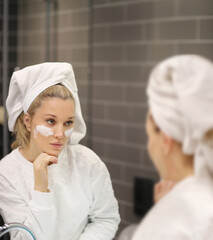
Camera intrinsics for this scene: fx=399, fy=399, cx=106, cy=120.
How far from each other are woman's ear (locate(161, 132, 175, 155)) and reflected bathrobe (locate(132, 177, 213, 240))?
0.07m

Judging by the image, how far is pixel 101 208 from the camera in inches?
44.3

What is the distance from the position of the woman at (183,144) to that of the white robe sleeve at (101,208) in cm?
26

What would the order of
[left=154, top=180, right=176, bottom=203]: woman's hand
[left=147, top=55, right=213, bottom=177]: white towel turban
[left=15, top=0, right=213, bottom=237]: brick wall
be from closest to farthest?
[left=147, top=55, right=213, bottom=177]: white towel turban → [left=154, top=180, right=176, bottom=203]: woman's hand → [left=15, top=0, right=213, bottom=237]: brick wall

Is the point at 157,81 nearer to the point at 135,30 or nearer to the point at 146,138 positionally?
the point at 146,138

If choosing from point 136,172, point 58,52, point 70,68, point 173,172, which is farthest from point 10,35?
point 173,172

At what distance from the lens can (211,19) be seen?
1.08 meters

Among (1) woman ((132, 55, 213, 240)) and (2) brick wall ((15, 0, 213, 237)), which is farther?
(2) brick wall ((15, 0, 213, 237))

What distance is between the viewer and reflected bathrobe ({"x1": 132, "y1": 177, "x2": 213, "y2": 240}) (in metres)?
0.78

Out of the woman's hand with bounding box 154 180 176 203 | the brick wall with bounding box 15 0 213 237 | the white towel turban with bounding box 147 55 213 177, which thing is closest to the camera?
the white towel turban with bounding box 147 55 213 177

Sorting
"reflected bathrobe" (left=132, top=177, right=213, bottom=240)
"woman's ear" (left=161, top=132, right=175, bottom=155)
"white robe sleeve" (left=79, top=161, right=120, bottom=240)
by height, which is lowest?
"white robe sleeve" (left=79, top=161, right=120, bottom=240)

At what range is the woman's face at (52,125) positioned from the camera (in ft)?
3.45

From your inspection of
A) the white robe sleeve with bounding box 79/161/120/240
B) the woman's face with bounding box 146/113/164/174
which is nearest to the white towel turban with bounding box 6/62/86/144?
the white robe sleeve with bounding box 79/161/120/240

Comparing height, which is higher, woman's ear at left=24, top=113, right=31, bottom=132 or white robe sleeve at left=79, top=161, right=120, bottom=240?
woman's ear at left=24, top=113, right=31, bottom=132

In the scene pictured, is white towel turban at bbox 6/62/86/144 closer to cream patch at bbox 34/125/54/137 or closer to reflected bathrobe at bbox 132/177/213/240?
cream patch at bbox 34/125/54/137
